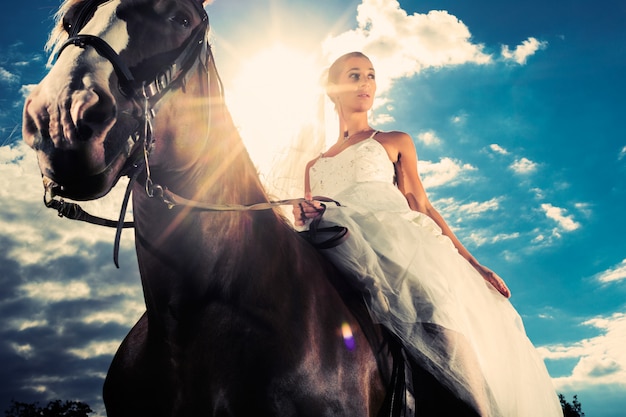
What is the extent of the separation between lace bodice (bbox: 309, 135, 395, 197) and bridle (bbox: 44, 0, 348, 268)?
159 centimetres

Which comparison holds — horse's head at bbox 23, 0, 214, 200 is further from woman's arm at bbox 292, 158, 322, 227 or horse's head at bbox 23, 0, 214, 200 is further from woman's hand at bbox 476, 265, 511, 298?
woman's hand at bbox 476, 265, 511, 298

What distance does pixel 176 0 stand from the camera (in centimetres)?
265

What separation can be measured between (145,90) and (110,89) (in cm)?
21

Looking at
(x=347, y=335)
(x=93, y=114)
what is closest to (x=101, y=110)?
(x=93, y=114)

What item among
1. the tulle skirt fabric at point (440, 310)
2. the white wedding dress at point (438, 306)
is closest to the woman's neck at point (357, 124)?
the white wedding dress at point (438, 306)

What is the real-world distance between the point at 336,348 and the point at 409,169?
243cm

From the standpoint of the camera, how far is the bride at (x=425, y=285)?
3135 millimetres

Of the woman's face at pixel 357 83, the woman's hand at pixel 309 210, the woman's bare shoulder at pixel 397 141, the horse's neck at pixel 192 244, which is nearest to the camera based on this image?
the horse's neck at pixel 192 244

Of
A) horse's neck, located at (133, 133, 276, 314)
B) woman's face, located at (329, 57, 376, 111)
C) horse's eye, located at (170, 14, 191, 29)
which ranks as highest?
woman's face, located at (329, 57, 376, 111)

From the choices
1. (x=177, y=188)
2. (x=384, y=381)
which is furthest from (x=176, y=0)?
(x=384, y=381)

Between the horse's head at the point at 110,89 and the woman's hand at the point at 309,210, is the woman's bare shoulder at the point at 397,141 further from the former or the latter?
the horse's head at the point at 110,89

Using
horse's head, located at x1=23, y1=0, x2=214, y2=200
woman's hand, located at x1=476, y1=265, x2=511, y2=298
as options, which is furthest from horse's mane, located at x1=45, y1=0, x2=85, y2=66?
woman's hand, located at x1=476, y1=265, x2=511, y2=298

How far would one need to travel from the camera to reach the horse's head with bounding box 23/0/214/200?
205 centimetres

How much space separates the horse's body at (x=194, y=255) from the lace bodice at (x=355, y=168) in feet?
5.39
